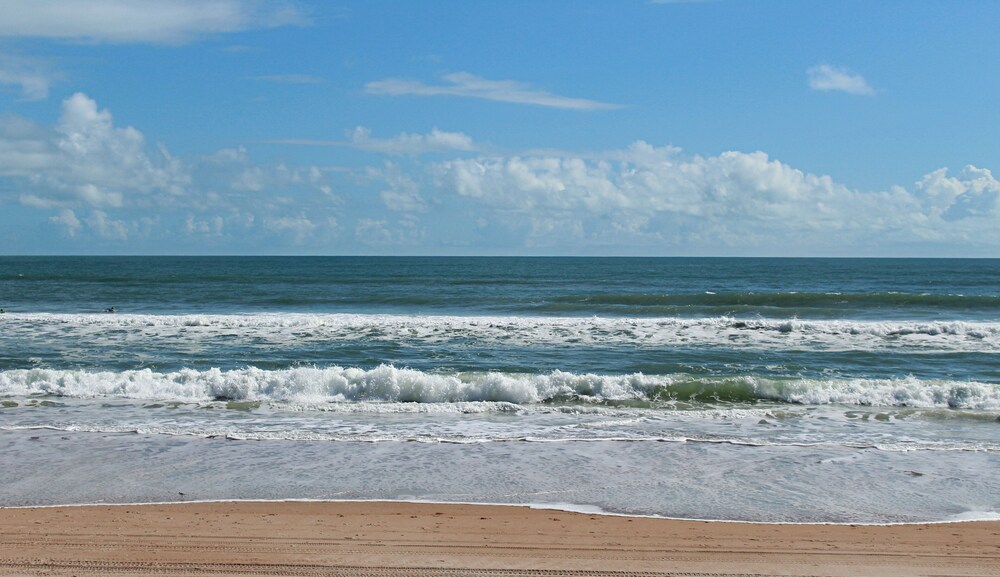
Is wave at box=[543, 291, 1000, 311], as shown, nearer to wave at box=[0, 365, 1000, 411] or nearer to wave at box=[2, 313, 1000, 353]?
wave at box=[2, 313, 1000, 353]

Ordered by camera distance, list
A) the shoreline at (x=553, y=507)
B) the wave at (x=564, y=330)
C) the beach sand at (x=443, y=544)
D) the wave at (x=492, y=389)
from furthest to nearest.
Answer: the wave at (x=564, y=330), the wave at (x=492, y=389), the shoreline at (x=553, y=507), the beach sand at (x=443, y=544)

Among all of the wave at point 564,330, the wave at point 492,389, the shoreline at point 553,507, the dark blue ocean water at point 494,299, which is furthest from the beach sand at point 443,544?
the dark blue ocean water at point 494,299

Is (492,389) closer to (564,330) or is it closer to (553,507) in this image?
(553,507)

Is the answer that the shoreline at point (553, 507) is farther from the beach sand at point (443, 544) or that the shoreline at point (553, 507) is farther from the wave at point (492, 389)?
the wave at point (492, 389)

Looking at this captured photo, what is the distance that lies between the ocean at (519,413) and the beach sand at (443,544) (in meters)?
0.45

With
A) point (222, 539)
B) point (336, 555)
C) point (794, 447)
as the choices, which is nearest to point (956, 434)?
point (794, 447)

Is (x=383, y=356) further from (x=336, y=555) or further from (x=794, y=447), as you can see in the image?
(x=336, y=555)

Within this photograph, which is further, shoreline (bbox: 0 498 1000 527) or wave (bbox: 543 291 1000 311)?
wave (bbox: 543 291 1000 311)

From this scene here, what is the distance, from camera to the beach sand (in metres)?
5.88

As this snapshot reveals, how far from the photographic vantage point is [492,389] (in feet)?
45.2

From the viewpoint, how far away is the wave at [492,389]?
1357cm

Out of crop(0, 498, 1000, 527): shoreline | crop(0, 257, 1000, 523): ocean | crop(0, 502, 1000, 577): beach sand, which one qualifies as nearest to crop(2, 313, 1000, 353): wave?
crop(0, 257, 1000, 523): ocean

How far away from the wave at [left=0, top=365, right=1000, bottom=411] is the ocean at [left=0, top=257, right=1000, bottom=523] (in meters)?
0.04

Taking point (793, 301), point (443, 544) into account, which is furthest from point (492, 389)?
point (793, 301)
